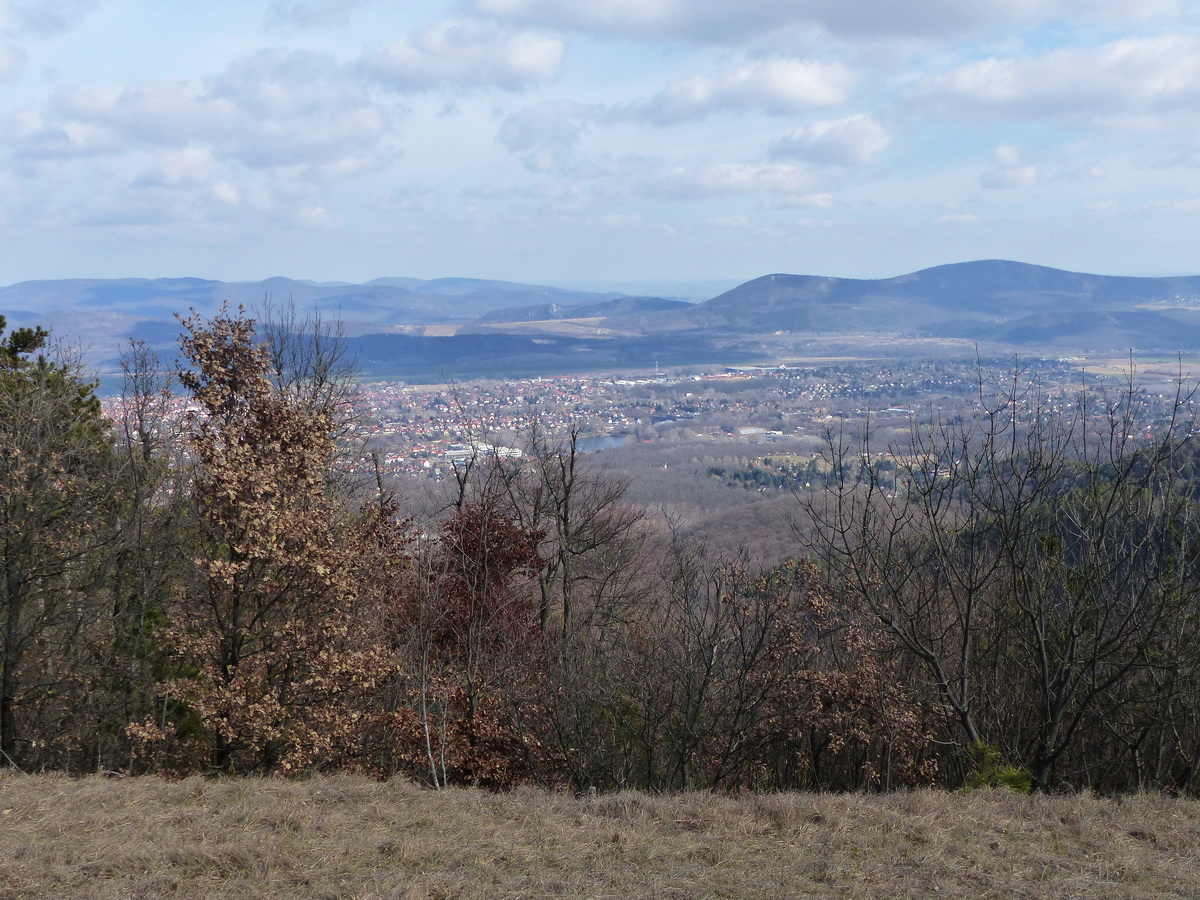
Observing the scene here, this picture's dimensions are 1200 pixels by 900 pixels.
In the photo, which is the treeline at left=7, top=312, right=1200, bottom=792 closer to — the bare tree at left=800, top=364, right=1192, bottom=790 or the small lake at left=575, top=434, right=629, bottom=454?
the bare tree at left=800, top=364, right=1192, bottom=790

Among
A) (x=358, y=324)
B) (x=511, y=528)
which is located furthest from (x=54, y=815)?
(x=358, y=324)

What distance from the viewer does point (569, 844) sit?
7.15 meters

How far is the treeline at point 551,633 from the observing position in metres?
10.7

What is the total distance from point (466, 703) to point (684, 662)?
3.72 meters

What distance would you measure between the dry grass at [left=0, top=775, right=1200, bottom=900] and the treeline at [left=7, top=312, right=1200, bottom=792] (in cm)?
213

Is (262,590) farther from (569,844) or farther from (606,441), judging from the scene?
(606,441)

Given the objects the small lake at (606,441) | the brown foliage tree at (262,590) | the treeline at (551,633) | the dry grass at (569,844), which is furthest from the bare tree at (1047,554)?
the small lake at (606,441)

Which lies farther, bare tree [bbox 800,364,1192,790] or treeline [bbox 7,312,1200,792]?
treeline [bbox 7,312,1200,792]

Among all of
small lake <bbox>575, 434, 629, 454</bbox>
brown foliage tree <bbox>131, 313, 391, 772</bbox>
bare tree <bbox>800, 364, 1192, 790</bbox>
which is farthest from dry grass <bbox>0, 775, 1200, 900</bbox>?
small lake <bbox>575, 434, 629, 454</bbox>

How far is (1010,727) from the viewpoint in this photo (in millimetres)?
14555

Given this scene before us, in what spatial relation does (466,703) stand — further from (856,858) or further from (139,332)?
(139,332)

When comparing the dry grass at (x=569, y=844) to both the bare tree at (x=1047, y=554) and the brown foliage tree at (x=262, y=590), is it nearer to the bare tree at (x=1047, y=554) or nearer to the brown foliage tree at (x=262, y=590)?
the brown foliage tree at (x=262, y=590)

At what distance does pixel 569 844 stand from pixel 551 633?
31.2ft

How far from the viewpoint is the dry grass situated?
6250mm
